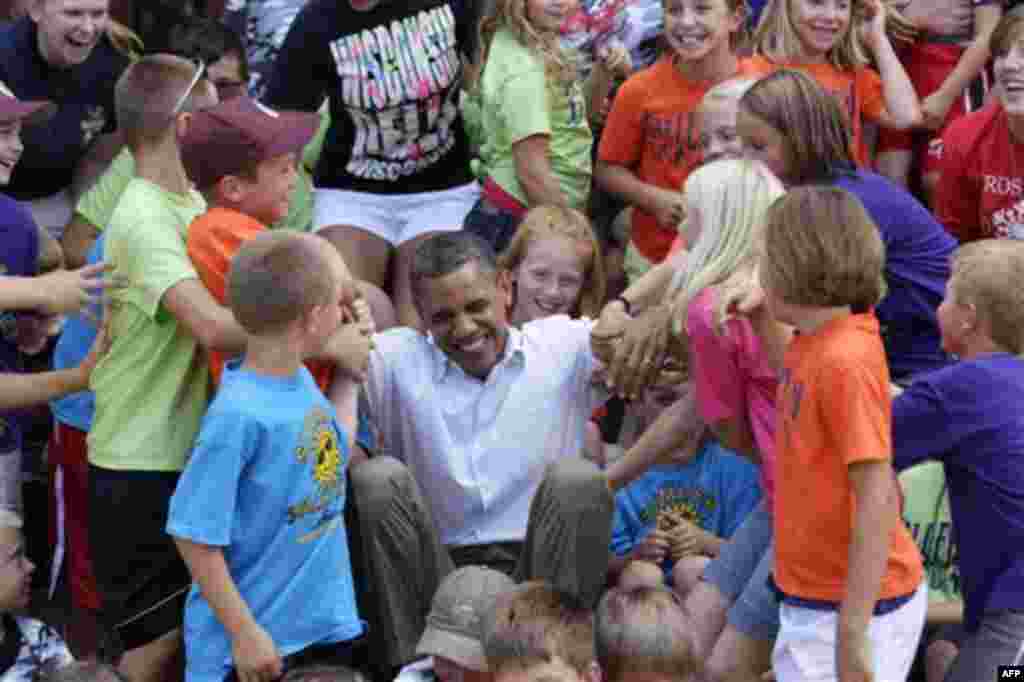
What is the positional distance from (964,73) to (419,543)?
8.67 feet

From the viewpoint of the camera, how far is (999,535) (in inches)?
177

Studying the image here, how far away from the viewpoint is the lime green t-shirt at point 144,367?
190 inches

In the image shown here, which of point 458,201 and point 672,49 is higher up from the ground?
point 672,49

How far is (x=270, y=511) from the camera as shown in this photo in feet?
14.6

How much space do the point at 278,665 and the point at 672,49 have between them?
8.92 ft

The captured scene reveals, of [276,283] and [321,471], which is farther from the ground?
[276,283]

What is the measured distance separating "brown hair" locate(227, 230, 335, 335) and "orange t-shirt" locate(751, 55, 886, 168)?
218 cm

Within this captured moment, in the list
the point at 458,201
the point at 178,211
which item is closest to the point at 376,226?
the point at 458,201

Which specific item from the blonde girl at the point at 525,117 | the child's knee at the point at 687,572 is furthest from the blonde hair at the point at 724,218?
the blonde girl at the point at 525,117

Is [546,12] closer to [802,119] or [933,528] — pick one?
[802,119]

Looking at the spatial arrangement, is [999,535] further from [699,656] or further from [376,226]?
[376,226]

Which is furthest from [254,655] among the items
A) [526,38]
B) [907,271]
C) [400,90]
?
[526,38]

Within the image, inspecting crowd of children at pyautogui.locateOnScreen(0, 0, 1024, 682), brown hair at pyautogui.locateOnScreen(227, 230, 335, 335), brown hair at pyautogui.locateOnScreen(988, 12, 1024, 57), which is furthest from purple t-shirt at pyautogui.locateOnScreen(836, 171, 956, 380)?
brown hair at pyautogui.locateOnScreen(227, 230, 335, 335)

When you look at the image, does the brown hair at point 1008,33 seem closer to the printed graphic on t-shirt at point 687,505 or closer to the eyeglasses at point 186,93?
the printed graphic on t-shirt at point 687,505
